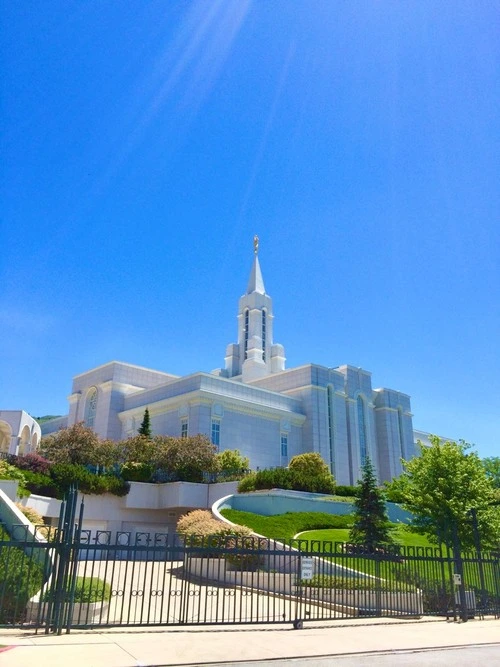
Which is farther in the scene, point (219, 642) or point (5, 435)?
point (5, 435)

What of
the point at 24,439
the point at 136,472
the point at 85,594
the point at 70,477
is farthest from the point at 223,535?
the point at 24,439

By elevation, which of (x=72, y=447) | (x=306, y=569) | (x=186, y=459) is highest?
(x=72, y=447)

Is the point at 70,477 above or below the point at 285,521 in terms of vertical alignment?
above

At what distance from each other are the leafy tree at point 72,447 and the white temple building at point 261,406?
8241 millimetres

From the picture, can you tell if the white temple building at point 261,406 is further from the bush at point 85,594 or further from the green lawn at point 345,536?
the bush at point 85,594

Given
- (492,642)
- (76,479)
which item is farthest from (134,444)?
(492,642)

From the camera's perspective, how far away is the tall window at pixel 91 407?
48469 mm

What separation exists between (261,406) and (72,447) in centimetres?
1482

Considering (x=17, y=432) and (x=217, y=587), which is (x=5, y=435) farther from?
(x=217, y=587)

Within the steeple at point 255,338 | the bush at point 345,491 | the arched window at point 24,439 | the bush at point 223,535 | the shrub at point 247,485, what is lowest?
the bush at point 223,535

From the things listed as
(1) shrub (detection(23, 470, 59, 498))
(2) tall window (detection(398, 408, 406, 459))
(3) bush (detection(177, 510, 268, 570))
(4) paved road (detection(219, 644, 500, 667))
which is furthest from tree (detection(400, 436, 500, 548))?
(2) tall window (detection(398, 408, 406, 459))

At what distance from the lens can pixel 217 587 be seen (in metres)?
10.8

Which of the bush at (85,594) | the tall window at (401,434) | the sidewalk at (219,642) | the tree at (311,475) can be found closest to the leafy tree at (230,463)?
the tree at (311,475)

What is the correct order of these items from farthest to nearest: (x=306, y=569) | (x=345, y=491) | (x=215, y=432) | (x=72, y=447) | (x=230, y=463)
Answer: (x=215, y=432) < (x=345, y=491) < (x=230, y=463) < (x=72, y=447) < (x=306, y=569)
